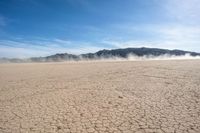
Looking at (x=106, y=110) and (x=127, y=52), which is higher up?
(x=127, y=52)

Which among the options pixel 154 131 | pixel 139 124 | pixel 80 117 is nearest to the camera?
pixel 154 131

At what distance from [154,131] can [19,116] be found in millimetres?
4361

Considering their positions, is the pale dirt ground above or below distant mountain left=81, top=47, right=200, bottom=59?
below

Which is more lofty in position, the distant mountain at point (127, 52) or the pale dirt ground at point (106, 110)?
the distant mountain at point (127, 52)

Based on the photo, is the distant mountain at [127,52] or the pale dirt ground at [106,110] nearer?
the pale dirt ground at [106,110]

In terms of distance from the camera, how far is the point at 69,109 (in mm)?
6832

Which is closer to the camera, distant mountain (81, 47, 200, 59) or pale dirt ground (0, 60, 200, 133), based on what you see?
pale dirt ground (0, 60, 200, 133)

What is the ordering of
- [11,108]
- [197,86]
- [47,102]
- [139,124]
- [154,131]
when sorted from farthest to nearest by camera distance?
[197,86], [47,102], [11,108], [139,124], [154,131]

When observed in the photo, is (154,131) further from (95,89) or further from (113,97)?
(95,89)

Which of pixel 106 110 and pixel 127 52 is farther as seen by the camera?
pixel 127 52

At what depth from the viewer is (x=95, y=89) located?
940 centimetres

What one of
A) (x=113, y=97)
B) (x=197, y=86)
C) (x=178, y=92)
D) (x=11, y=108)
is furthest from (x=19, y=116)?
(x=197, y=86)

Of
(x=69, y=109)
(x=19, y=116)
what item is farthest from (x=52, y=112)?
(x=19, y=116)

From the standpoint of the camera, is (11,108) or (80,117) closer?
(80,117)
